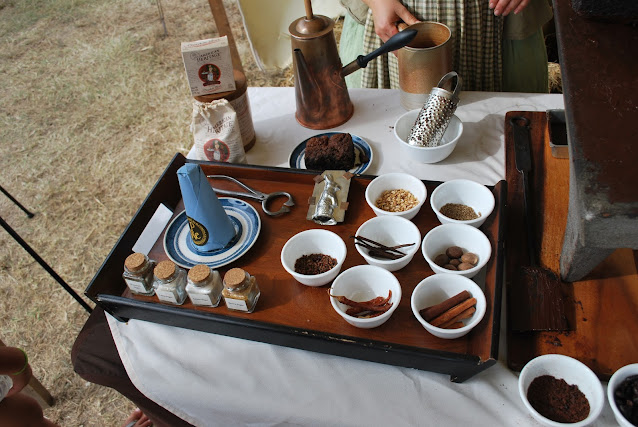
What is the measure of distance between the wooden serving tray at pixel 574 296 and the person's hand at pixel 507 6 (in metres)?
0.53

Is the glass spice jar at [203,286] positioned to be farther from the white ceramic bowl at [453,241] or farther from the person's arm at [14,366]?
the person's arm at [14,366]

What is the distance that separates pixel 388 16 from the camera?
140cm

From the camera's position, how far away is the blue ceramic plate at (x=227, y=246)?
1008 mm

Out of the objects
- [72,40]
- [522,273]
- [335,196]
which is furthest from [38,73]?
[522,273]

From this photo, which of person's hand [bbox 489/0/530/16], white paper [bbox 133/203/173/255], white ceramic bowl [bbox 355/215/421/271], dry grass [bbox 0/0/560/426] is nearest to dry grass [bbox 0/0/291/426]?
dry grass [bbox 0/0/560/426]

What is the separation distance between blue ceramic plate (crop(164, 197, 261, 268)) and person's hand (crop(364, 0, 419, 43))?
2.30ft

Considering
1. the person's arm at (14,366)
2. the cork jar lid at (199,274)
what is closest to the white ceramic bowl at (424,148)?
the cork jar lid at (199,274)

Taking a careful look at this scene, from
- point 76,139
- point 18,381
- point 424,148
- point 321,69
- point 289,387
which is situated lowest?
point 76,139

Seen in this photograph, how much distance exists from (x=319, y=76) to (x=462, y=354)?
80 centimetres

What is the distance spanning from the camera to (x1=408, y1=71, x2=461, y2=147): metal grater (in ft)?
3.77

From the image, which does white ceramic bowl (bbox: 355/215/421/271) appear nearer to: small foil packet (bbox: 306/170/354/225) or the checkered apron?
small foil packet (bbox: 306/170/354/225)

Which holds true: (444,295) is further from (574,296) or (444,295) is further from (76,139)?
(76,139)

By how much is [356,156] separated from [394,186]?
0.19m

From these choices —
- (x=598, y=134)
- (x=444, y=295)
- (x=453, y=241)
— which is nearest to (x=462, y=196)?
(x=453, y=241)
